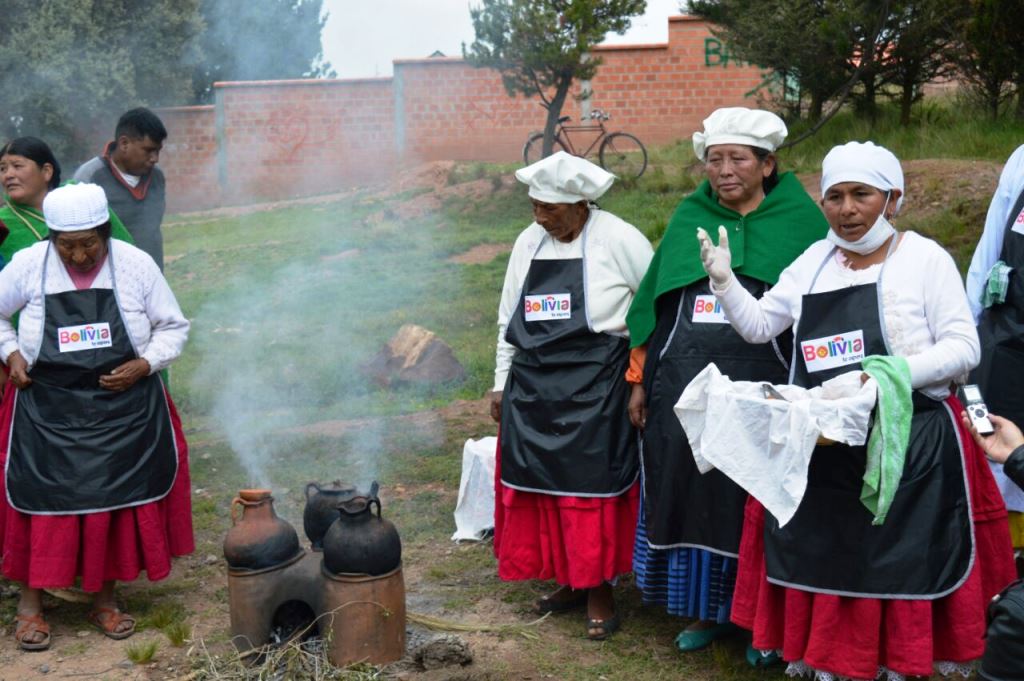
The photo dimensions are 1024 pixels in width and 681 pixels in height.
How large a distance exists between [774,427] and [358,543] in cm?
167

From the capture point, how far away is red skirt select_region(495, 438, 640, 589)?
15.6 feet

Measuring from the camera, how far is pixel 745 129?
167 inches

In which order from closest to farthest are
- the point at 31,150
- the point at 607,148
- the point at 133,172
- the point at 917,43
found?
the point at 31,150
the point at 133,172
the point at 917,43
the point at 607,148

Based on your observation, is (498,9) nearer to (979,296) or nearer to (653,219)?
(653,219)

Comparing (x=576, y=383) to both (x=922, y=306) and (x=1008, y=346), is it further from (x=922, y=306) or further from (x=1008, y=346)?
(x=1008, y=346)

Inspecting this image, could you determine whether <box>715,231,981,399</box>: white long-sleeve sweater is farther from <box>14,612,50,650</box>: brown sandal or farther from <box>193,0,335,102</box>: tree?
<box>193,0,335,102</box>: tree

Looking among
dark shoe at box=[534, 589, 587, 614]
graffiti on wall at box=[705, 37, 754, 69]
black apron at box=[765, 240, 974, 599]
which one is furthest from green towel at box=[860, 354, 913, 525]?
graffiti on wall at box=[705, 37, 754, 69]

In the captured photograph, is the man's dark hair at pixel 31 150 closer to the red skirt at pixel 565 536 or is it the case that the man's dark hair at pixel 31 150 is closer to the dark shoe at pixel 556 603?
the red skirt at pixel 565 536

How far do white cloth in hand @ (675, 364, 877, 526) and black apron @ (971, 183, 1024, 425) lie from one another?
1.05 metres

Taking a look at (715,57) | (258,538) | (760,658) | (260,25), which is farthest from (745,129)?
(715,57)

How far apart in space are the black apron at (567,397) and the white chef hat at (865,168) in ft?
4.23

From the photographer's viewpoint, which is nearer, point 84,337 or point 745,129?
point 745,129

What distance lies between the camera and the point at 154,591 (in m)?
5.61

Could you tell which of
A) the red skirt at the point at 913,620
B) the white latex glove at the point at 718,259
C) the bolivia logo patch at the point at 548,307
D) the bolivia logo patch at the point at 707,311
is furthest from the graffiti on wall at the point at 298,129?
the red skirt at the point at 913,620
